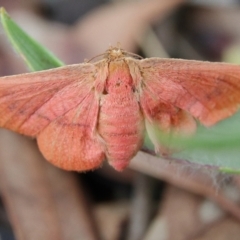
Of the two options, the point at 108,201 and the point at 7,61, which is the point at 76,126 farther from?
the point at 7,61

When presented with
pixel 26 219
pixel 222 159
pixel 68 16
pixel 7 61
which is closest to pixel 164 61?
pixel 222 159

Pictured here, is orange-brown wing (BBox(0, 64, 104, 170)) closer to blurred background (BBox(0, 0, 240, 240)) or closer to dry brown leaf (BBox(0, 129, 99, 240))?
blurred background (BBox(0, 0, 240, 240))

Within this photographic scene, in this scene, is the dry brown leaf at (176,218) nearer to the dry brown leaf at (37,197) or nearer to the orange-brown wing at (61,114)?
the dry brown leaf at (37,197)

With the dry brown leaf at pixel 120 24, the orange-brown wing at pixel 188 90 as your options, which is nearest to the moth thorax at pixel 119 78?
the orange-brown wing at pixel 188 90

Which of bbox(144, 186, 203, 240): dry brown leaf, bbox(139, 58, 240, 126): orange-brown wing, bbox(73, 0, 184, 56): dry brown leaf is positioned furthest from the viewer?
bbox(73, 0, 184, 56): dry brown leaf

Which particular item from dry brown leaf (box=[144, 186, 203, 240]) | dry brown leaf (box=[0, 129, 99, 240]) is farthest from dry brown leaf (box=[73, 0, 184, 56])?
dry brown leaf (box=[144, 186, 203, 240])

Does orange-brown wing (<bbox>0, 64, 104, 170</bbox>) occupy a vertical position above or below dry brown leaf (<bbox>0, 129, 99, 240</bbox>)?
above
